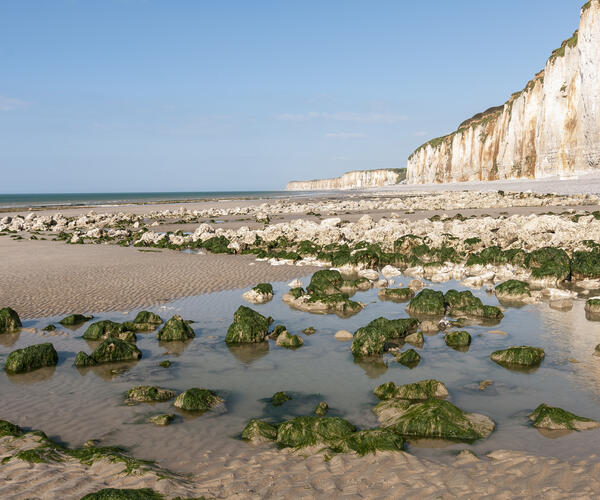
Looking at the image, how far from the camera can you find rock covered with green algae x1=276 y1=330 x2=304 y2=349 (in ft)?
35.1

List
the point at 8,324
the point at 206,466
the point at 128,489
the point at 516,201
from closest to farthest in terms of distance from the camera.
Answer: the point at 128,489 < the point at 206,466 < the point at 8,324 < the point at 516,201

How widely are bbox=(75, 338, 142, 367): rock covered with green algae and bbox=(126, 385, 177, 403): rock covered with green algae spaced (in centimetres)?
196

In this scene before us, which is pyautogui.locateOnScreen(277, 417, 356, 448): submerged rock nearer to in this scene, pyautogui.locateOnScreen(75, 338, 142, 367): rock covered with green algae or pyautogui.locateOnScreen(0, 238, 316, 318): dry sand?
pyautogui.locateOnScreen(75, 338, 142, 367): rock covered with green algae

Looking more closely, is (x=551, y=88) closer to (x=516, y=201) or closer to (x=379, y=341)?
(x=516, y=201)

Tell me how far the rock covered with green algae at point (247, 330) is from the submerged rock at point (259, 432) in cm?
432

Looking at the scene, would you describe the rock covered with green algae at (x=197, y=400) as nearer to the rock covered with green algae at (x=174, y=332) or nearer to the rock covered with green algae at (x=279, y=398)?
the rock covered with green algae at (x=279, y=398)

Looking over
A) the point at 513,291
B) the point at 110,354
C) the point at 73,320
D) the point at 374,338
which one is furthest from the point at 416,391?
the point at 73,320

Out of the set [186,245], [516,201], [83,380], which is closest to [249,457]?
[83,380]

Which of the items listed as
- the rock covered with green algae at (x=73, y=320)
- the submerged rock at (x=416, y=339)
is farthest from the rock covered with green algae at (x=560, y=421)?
the rock covered with green algae at (x=73, y=320)

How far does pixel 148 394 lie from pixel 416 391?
4.79m

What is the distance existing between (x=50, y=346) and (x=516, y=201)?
1840 inches

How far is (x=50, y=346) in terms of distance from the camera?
9852 millimetres

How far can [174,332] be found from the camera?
11.2 metres

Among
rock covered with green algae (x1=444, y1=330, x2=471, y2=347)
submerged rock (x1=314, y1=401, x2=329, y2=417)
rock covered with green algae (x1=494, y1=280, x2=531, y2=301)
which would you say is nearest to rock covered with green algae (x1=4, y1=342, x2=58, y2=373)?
submerged rock (x1=314, y1=401, x2=329, y2=417)
